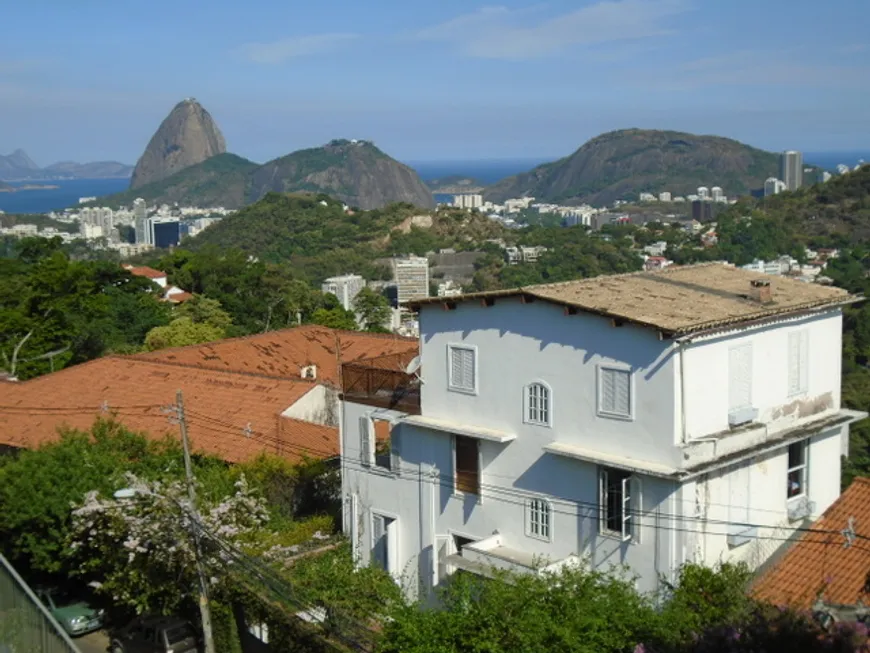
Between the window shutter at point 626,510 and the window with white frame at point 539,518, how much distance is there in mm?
1055

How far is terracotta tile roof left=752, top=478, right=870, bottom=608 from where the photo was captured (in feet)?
36.9

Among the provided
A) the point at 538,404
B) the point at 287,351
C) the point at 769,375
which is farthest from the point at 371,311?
the point at 769,375

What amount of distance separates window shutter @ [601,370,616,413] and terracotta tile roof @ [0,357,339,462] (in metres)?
6.98

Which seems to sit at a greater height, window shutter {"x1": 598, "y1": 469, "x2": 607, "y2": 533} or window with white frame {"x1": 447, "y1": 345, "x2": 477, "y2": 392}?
window with white frame {"x1": 447, "y1": 345, "x2": 477, "y2": 392}

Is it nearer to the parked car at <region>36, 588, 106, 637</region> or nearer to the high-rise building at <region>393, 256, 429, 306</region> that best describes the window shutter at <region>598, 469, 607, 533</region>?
the parked car at <region>36, 588, 106, 637</region>

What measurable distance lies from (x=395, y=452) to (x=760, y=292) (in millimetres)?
4980

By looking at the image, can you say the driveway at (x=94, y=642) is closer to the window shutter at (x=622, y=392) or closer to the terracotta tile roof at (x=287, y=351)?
the window shutter at (x=622, y=392)

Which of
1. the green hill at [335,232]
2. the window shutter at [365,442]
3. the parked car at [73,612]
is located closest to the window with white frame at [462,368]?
the window shutter at [365,442]

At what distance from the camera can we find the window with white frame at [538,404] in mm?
12570

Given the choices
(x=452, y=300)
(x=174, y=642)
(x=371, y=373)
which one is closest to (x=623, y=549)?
(x=452, y=300)

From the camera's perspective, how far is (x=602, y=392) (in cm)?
1199

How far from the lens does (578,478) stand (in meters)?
12.2

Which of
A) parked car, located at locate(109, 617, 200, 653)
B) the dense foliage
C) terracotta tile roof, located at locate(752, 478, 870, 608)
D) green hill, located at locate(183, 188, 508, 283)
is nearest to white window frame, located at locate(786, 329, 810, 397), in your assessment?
terracotta tile roof, located at locate(752, 478, 870, 608)

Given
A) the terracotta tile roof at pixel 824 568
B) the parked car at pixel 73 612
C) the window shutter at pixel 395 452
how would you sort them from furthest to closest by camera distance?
the parked car at pixel 73 612 < the window shutter at pixel 395 452 < the terracotta tile roof at pixel 824 568
